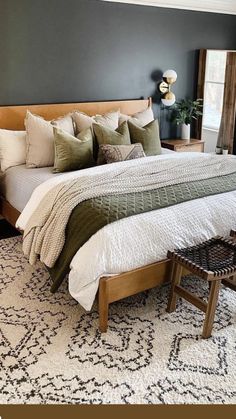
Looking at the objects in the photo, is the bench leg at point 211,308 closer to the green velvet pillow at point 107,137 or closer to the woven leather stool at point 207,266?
the woven leather stool at point 207,266

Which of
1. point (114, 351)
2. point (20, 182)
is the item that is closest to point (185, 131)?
point (20, 182)

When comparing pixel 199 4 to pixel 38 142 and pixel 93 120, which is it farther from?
pixel 38 142

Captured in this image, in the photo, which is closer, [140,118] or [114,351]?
[114,351]

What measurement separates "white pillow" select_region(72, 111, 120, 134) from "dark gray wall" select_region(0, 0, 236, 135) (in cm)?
44

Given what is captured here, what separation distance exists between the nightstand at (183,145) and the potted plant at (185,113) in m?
0.13

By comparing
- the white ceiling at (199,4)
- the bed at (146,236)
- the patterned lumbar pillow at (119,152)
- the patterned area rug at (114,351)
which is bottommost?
the patterned area rug at (114,351)

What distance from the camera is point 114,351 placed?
2.35 metres

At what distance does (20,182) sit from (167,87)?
2.49 metres

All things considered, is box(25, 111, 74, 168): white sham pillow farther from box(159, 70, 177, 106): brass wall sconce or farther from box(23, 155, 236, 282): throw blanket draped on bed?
box(159, 70, 177, 106): brass wall sconce

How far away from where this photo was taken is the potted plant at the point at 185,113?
5.16 m

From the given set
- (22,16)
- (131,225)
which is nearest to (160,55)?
(22,16)

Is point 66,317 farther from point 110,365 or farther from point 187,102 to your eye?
point 187,102

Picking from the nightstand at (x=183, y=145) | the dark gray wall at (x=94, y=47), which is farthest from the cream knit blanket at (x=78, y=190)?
the nightstand at (x=183, y=145)
